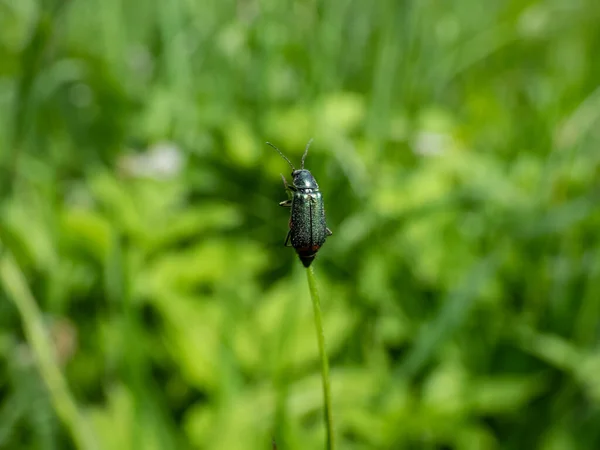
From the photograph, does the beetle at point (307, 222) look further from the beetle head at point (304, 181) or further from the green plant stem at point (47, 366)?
the green plant stem at point (47, 366)

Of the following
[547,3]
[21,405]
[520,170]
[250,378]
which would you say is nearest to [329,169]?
[520,170]

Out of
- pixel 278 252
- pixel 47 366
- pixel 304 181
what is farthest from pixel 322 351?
pixel 278 252

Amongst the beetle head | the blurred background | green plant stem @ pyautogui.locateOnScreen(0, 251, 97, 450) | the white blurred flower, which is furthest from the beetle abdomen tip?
the white blurred flower

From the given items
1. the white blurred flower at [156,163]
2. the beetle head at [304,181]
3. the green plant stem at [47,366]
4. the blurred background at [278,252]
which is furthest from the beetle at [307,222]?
the white blurred flower at [156,163]

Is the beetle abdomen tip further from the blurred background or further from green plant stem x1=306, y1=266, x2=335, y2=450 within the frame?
the blurred background

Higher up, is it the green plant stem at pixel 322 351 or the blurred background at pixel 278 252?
the blurred background at pixel 278 252

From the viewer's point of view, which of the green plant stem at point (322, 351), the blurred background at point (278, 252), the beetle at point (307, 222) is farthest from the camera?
the blurred background at point (278, 252)

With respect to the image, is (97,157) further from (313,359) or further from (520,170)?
(520,170)

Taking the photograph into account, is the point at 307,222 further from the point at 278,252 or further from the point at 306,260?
the point at 278,252

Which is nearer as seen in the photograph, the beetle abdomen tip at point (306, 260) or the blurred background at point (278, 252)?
the beetle abdomen tip at point (306, 260)
